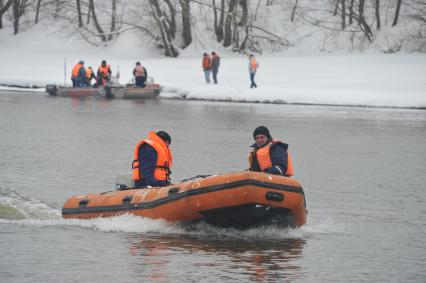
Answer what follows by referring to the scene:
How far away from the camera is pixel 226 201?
40.5 feet

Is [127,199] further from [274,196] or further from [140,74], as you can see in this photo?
[140,74]

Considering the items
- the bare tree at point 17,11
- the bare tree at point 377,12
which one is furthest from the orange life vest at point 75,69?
the bare tree at point 17,11

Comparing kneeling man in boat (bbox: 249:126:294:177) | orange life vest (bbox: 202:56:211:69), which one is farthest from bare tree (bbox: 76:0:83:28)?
kneeling man in boat (bbox: 249:126:294:177)

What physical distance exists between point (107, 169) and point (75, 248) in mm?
8216

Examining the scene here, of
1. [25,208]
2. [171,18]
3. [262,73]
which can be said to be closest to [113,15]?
[171,18]

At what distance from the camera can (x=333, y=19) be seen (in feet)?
198

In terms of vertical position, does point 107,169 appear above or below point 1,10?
below

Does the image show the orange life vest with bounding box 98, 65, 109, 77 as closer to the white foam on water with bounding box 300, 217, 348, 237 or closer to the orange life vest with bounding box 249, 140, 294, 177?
the white foam on water with bounding box 300, 217, 348, 237

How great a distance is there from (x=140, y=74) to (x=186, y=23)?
16922 millimetres

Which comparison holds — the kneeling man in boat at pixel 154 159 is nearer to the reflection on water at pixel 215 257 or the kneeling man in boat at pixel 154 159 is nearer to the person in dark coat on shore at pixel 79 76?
the reflection on water at pixel 215 257

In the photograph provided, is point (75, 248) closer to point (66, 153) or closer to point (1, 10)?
point (66, 153)

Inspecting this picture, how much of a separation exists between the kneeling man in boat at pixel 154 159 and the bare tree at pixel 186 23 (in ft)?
137

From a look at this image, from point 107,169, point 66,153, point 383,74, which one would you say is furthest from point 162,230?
point 383,74

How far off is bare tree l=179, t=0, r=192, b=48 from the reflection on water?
142 ft
